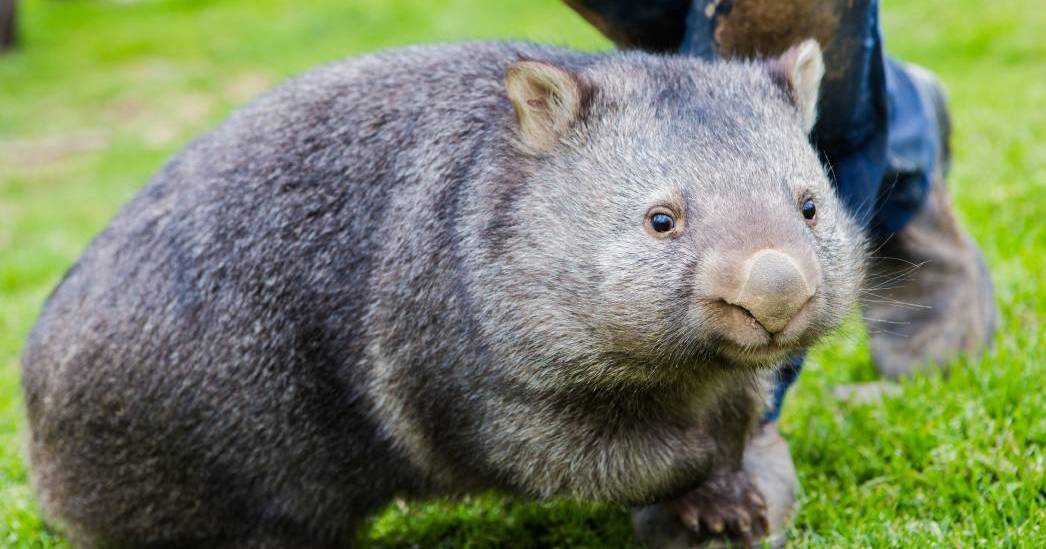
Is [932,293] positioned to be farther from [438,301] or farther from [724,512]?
[438,301]

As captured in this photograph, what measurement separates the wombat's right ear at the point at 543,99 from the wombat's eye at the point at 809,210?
684 mm

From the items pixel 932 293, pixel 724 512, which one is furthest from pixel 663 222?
pixel 932 293

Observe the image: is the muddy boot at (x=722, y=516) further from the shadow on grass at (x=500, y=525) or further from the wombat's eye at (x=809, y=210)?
the wombat's eye at (x=809, y=210)

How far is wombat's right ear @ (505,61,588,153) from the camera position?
3.25 m

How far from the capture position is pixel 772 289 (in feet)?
8.93

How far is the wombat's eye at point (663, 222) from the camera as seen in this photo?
2.99m

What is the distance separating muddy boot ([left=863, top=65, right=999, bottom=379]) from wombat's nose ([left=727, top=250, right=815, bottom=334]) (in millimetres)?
2121

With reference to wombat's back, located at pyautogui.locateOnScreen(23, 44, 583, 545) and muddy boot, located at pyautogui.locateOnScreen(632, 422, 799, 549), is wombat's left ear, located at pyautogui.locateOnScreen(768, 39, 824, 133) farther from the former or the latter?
muddy boot, located at pyautogui.locateOnScreen(632, 422, 799, 549)

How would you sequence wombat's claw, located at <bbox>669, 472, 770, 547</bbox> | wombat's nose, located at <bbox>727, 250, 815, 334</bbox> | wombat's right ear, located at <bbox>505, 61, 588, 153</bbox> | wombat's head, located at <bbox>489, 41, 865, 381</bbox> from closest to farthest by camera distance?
wombat's nose, located at <bbox>727, 250, 815, 334</bbox> → wombat's head, located at <bbox>489, 41, 865, 381</bbox> → wombat's right ear, located at <bbox>505, 61, 588, 153</bbox> → wombat's claw, located at <bbox>669, 472, 770, 547</bbox>

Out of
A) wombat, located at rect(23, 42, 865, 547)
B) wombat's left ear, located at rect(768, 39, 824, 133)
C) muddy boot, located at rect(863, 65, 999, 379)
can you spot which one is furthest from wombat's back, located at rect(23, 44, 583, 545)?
muddy boot, located at rect(863, 65, 999, 379)

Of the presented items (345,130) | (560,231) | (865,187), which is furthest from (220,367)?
(865,187)

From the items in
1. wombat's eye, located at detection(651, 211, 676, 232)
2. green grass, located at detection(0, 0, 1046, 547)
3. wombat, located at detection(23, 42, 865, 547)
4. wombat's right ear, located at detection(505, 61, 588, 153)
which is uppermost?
wombat's right ear, located at detection(505, 61, 588, 153)

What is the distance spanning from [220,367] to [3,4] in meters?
23.0

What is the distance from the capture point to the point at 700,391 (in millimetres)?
3404
